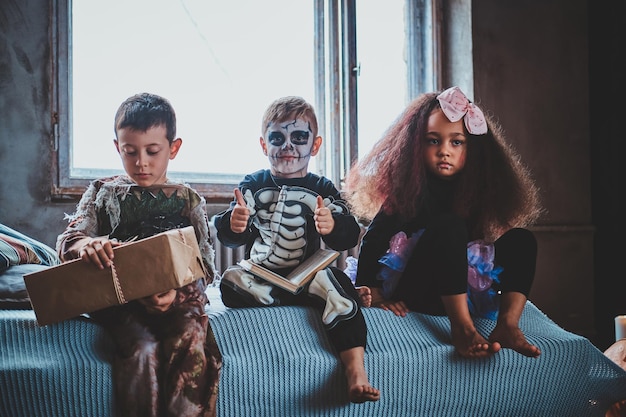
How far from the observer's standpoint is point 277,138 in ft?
5.36

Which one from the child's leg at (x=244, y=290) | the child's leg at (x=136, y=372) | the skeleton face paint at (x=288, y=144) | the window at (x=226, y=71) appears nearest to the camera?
the child's leg at (x=136, y=372)

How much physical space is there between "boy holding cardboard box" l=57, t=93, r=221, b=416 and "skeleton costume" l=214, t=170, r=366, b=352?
0.29ft

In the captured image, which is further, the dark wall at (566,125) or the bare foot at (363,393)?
the dark wall at (566,125)

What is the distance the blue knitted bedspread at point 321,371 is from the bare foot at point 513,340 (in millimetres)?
55

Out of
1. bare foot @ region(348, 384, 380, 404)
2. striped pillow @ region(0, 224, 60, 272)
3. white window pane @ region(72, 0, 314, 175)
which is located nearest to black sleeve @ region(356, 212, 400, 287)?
bare foot @ region(348, 384, 380, 404)

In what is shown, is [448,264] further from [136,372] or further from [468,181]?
[136,372]

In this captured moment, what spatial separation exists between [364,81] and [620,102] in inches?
49.4

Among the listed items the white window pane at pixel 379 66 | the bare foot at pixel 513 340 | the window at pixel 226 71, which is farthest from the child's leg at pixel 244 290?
the white window pane at pixel 379 66

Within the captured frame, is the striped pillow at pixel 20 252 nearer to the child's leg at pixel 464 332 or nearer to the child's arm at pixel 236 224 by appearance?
the child's arm at pixel 236 224

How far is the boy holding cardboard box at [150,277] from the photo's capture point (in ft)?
3.92

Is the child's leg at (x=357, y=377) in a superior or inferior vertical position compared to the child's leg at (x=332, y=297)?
inferior

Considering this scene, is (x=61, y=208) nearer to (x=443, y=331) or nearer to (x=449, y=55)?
(x=443, y=331)

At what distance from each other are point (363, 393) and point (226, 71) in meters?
1.84

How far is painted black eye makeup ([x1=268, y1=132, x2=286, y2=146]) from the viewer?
1631 mm
